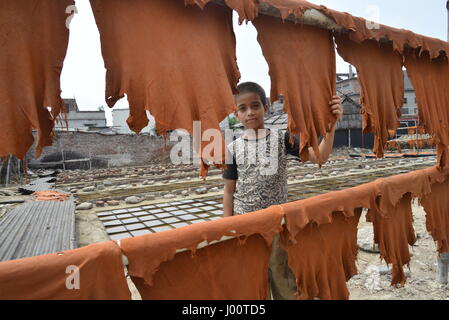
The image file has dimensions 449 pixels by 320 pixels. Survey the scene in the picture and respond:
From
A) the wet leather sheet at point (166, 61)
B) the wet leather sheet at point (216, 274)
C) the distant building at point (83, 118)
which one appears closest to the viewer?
the wet leather sheet at point (166, 61)

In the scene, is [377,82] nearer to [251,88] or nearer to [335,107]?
[335,107]

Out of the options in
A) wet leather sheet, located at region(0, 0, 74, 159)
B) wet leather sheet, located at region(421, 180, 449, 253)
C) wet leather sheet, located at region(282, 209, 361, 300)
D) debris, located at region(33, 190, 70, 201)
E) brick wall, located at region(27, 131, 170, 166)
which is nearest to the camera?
wet leather sheet, located at region(0, 0, 74, 159)

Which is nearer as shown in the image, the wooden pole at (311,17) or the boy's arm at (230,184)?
the wooden pole at (311,17)

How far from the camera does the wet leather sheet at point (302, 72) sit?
1789 mm

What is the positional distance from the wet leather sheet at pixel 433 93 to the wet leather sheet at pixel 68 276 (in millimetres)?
3156

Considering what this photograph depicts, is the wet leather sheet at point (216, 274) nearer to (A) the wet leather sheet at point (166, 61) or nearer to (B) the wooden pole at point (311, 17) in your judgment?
(A) the wet leather sheet at point (166, 61)

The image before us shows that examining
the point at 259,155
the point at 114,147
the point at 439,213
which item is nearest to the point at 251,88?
the point at 259,155

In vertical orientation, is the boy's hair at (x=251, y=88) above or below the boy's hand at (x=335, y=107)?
above

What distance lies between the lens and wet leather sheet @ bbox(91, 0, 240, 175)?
132 cm

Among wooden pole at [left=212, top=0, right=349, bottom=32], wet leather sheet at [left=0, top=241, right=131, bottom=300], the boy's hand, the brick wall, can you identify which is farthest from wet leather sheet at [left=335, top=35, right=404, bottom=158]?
the brick wall

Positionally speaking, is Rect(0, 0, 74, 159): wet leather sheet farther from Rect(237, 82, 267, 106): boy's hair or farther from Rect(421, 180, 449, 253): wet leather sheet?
Rect(421, 180, 449, 253): wet leather sheet

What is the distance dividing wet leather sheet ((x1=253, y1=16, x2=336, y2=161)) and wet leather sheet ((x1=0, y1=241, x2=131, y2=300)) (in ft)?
4.56

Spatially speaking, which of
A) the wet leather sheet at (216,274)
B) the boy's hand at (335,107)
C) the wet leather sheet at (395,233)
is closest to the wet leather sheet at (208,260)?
the wet leather sheet at (216,274)

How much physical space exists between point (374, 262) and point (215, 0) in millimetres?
4358
